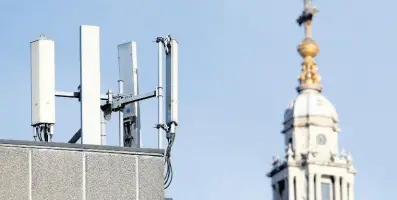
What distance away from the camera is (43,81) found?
20688 mm

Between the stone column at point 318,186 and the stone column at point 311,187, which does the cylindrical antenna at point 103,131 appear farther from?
the stone column at point 311,187

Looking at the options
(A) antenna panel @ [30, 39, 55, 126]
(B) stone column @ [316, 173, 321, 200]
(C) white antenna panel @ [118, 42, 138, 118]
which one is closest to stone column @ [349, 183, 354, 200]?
(B) stone column @ [316, 173, 321, 200]

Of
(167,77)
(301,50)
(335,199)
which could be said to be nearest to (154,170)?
(167,77)

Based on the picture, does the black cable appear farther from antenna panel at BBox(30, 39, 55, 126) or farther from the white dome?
the white dome

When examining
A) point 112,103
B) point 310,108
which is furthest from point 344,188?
point 112,103

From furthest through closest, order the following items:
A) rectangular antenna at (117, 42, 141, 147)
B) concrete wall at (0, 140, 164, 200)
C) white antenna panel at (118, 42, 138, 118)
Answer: white antenna panel at (118, 42, 138, 118), rectangular antenna at (117, 42, 141, 147), concrete wall at (0, 140, 164, 200)

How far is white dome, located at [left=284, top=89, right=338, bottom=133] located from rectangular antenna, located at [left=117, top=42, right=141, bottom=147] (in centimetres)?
12935

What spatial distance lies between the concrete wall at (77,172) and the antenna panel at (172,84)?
1.14 metres

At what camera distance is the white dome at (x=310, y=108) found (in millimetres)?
152750

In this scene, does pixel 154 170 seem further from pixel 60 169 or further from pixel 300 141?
pixel 300 141

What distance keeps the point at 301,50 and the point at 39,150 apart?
14107 centimetres

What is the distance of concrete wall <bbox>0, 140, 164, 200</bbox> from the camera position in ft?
61.9

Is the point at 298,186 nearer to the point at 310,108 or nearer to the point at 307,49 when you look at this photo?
the point at 310,108

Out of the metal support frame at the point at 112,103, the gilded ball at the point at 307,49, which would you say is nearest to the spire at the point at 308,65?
the gilded ball at the point at 307,49
